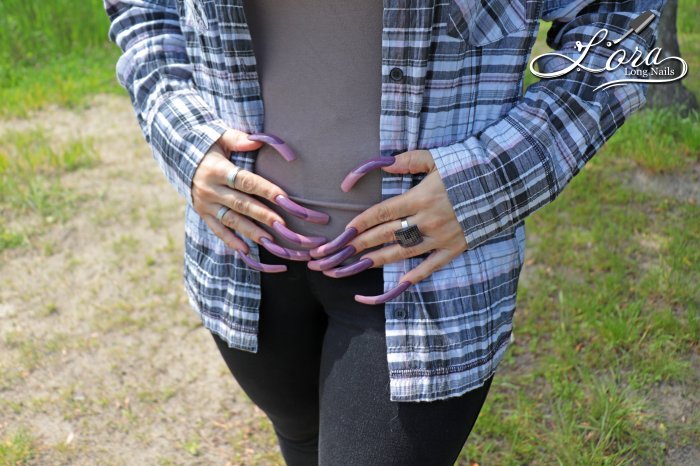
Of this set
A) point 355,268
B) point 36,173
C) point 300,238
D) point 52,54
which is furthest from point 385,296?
point 52,54

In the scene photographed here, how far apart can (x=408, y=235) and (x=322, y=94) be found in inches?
11.5

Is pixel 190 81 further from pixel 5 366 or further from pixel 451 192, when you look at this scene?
pixel 5 366

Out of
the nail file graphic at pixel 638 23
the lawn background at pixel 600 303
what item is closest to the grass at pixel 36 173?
the lawn background at pixel 600 303

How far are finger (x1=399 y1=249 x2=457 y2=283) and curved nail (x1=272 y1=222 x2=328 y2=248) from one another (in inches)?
6.8

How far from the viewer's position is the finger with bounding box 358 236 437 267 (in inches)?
48.0

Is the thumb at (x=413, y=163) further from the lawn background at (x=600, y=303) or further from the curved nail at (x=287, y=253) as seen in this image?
the lawn background at (x=600, y=303)

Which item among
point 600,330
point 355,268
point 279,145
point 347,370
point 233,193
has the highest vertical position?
point 279,145

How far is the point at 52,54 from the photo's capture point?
640 centimetres

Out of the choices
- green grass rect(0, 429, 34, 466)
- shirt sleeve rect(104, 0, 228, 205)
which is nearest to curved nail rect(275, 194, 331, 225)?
shirt sleeve rect(104, 0, 228, 205)

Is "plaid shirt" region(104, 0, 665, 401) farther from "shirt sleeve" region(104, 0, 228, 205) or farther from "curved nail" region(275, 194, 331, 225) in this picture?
"curved nail" region(275, 194, 331, 225)

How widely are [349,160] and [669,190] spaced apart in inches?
121

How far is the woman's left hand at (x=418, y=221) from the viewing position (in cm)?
119

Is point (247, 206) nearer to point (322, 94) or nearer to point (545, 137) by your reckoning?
point (322, 94)

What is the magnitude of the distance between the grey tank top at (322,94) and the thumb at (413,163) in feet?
0.17
